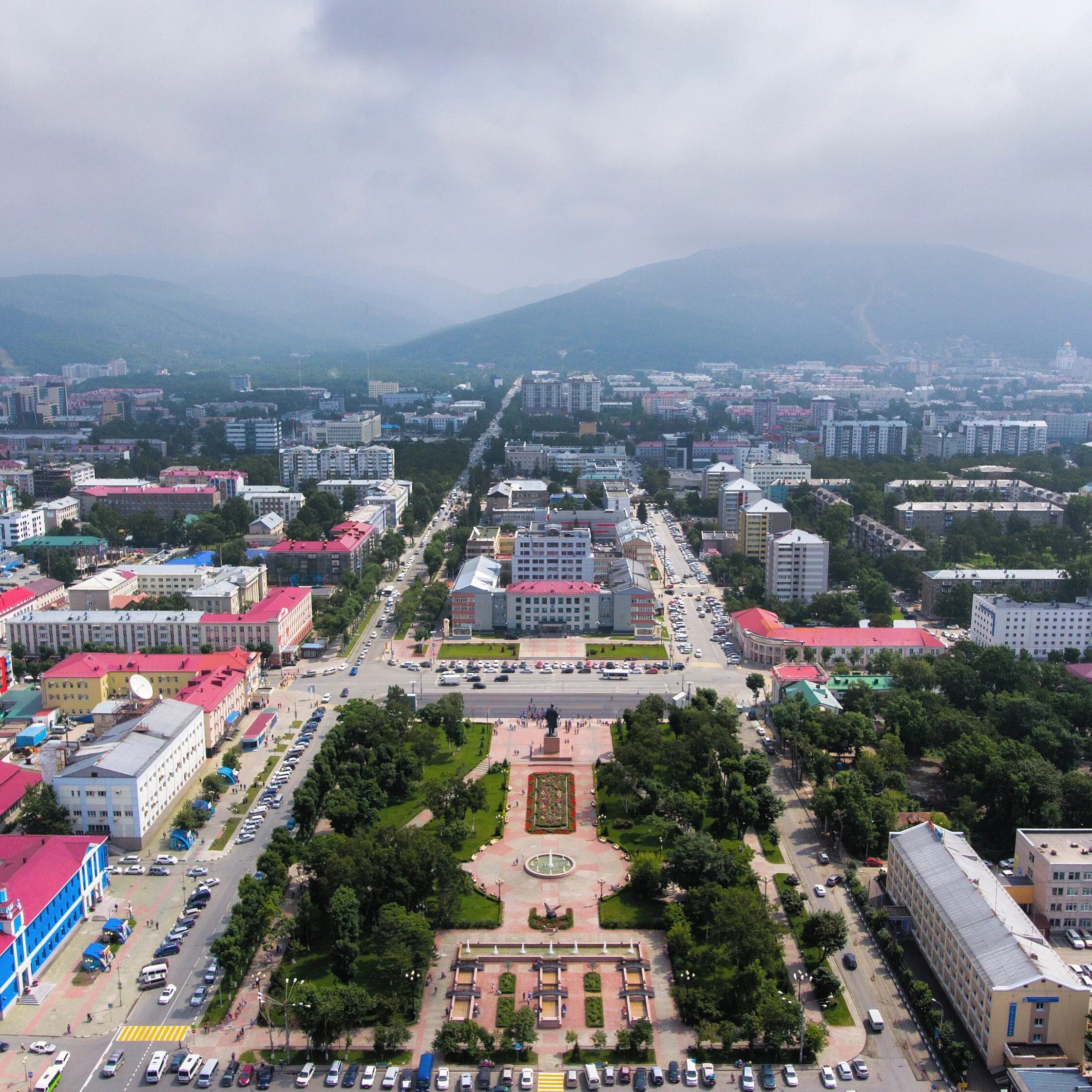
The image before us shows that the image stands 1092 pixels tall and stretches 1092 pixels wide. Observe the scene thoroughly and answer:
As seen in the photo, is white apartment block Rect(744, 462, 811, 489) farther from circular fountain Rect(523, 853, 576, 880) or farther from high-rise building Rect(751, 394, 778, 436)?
circular fountain Rect(523, 853, 576, 880)

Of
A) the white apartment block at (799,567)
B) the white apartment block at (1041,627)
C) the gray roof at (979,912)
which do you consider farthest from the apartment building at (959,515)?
the gray roof at (979,912)

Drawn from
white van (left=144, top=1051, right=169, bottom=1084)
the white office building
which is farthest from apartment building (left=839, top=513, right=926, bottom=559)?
white van (left=144, top=1051, right=169, bottom=1084)

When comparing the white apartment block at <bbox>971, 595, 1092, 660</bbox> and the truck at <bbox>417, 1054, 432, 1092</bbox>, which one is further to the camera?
the white apartment block at <bbox>971, 595, 1092, 660</bbox>

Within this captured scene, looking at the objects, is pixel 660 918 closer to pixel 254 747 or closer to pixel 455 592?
pixel 254 747

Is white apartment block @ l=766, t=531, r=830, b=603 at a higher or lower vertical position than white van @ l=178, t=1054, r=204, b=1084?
higher

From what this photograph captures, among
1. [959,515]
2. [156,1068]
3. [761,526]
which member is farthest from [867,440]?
[156,1068]

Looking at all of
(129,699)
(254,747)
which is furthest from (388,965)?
(129,699)

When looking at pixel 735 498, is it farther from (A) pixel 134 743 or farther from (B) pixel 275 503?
(A) pixel 134 743
